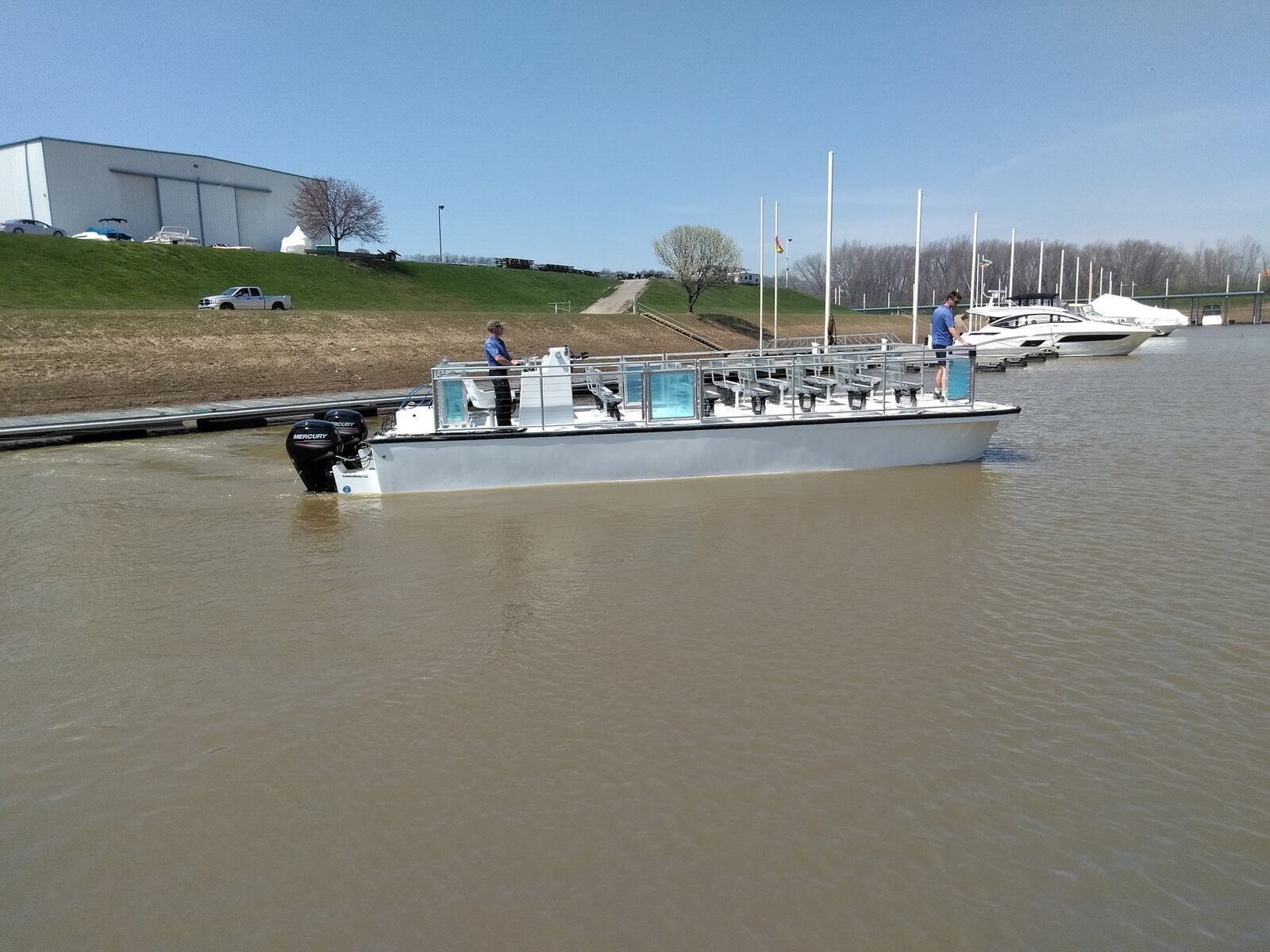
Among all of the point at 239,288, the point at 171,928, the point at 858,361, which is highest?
the point at 239,288

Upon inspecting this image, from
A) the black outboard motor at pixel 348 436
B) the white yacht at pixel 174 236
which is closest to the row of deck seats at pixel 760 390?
the black outboard motor at pixel 348 436

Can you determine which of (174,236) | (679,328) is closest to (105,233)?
(174,236)

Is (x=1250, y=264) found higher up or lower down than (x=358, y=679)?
higher up

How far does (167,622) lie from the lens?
745cm

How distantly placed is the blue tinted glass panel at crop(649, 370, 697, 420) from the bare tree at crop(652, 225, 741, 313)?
177 feet

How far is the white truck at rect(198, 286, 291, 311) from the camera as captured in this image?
37875 millimetres

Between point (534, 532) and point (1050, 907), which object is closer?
point (1050, 907)

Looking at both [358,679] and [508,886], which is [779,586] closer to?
[358,679]

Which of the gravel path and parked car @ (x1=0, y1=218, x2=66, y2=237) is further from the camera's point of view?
the gravel path

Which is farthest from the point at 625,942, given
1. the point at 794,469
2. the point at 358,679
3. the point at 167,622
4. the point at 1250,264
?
the point at 1250,264

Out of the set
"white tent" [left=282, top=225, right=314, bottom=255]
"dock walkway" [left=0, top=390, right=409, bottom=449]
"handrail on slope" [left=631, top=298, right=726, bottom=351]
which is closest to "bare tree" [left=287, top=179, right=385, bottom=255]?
"white tent" [left=282, top=225, right=314, bottom=255]

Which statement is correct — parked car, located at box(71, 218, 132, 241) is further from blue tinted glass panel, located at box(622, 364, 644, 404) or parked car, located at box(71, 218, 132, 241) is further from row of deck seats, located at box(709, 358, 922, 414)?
row of deck seats, located at box(709, 358, 922, 414)

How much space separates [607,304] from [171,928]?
71.4 metres

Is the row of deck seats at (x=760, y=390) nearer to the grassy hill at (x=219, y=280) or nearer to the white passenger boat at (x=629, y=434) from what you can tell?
the white passenger boat at (x=629, y=434)
